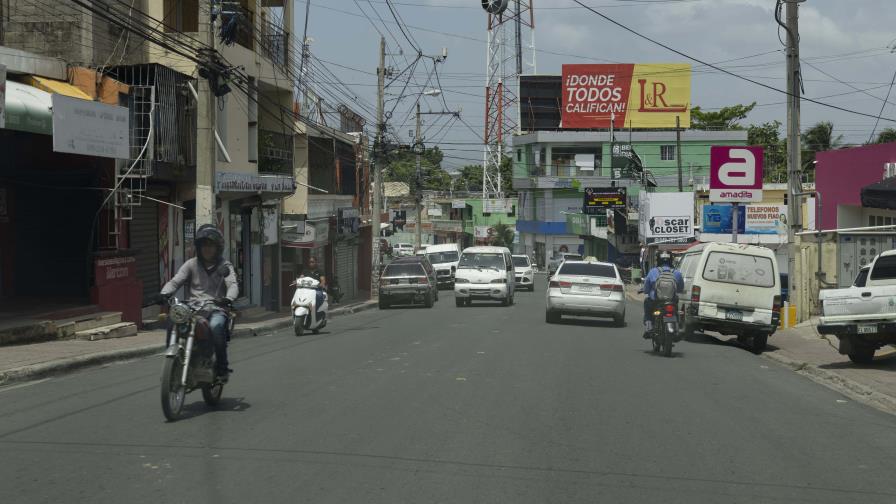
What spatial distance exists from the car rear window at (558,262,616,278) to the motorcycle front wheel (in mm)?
16566

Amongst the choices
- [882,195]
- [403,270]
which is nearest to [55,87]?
[403,270]

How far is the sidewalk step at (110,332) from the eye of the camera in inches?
709

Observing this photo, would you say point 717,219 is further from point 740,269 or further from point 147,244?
point 147,244

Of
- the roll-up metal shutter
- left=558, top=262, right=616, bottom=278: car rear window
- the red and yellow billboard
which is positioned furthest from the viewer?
the red and yellow billboard

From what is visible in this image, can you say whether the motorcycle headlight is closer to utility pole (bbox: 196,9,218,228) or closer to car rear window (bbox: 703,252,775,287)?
utility pole (bbox: 196,9,218,228)

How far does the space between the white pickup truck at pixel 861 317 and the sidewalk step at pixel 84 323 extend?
13.2 meters

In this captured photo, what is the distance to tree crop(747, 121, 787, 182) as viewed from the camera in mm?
69688

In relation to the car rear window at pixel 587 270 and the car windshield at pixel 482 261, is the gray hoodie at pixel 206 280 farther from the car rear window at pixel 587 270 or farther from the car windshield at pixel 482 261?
the car windshield at pixel 482 261

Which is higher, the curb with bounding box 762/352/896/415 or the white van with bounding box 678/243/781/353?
the white van with bounding box 678/243/781/353

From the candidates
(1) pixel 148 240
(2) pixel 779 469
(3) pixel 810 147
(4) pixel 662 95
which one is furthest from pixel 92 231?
(4) pixel 662 95

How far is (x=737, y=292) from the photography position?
20.1m

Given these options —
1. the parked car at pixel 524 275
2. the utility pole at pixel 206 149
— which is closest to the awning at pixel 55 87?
the utility pole at pixel 206 149

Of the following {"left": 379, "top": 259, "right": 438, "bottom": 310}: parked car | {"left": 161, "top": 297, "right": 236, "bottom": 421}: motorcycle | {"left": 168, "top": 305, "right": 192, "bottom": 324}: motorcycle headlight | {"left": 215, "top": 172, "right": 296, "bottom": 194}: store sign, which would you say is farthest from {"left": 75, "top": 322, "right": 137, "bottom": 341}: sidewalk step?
{"left": 379, "top": 259, "right": 438, "bottom": 310}: parked car

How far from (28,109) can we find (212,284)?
9.10 m
